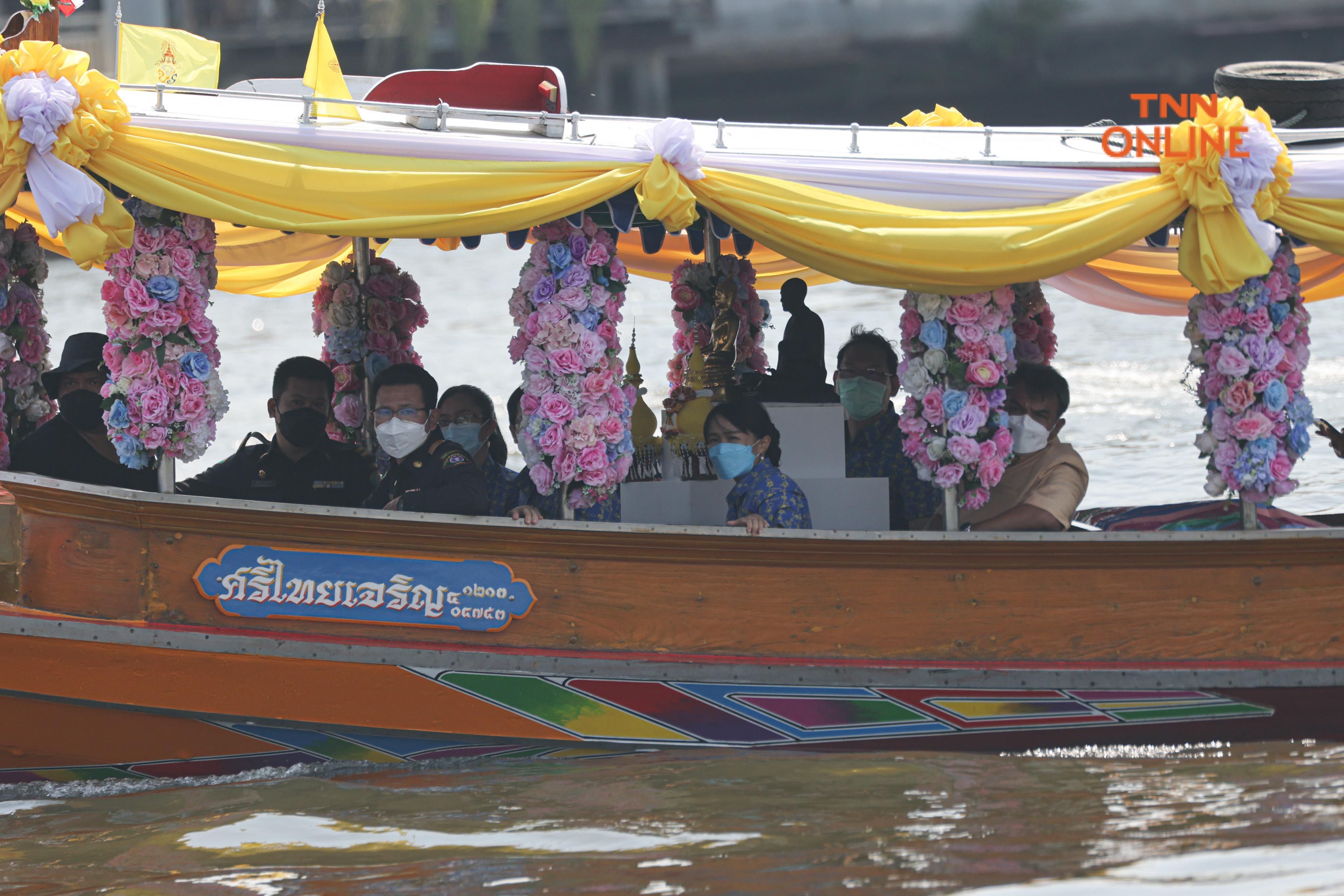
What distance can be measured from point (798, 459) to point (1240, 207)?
6.38 feet

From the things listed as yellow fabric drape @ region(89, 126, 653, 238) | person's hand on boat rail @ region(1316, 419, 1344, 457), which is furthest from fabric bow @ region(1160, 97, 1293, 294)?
yellow fabric drape @ region(89, 126, 653, 238)

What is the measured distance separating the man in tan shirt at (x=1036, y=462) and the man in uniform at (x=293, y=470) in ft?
8.50

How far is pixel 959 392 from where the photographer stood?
17.8 ft

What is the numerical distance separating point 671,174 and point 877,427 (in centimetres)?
183

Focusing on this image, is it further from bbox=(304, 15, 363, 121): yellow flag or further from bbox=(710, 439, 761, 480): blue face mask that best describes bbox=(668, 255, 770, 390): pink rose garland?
bbox=(304, 15, 363, 121): yellow flag

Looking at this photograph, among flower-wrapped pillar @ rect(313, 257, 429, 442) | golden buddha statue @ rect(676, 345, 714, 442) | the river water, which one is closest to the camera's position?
the river water

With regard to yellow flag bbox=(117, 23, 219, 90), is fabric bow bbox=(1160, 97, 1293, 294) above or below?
below

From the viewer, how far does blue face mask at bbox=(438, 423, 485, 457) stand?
614 cm

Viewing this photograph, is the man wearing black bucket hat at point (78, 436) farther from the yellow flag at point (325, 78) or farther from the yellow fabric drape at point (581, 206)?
the yellow flag at point (325, 78)

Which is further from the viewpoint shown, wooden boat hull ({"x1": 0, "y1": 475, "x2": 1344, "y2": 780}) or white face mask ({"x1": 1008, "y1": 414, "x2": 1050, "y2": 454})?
white face mask ({"x1": 1008, "y1": 414, "x2": 1050, "y2": 454})

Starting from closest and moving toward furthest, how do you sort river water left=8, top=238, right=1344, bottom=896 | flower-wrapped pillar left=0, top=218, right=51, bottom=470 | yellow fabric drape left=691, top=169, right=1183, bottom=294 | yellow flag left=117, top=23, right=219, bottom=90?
river water left=8, top=238, right=1344, bottom=896, yellow fabric drape left=691, top=169, right=1183, bottom=294, yellow flag left=117, top=23, right=219, bottom=90, flower-wrapped pillar left=0, top=218, right=51, bottom=470

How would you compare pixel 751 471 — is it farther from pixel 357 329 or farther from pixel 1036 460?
pixel 357 329

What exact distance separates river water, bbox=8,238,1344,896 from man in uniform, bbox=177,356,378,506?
3.70 ft

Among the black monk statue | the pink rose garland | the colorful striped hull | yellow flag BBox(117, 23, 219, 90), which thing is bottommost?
the colorful striped hull
